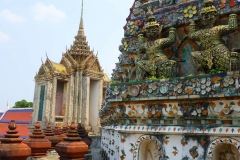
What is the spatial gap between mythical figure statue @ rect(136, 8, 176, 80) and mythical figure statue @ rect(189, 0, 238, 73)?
674 mm

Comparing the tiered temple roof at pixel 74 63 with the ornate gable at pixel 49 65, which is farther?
the tiered temple roof at pixel 74 63

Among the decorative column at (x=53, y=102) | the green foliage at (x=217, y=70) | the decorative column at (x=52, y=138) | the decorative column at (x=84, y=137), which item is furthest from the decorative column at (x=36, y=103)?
the green foliage at (x=217, y=70)

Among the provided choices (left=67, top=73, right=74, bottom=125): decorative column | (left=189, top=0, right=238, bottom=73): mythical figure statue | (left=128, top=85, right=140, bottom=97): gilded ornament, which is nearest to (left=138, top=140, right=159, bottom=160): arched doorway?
(left=128, top=85, right=140, bottom=97): gilded ornament

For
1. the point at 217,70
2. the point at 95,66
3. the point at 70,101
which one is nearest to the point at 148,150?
the point at 217,70

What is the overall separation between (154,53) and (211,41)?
155 centimetres

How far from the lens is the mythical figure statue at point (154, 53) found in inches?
278

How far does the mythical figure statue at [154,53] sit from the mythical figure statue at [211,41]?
674mm

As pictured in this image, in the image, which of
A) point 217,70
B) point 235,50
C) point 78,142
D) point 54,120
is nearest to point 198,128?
point 217,70

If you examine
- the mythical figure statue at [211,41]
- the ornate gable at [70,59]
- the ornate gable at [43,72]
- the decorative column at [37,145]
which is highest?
the ornate gable at [70,59]

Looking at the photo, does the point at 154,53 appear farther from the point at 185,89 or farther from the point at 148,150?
the point at 148,150

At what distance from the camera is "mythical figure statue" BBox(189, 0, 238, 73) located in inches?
241

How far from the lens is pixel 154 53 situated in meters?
7.38

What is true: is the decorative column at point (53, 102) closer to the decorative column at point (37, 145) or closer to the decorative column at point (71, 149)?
the decorative column at point (37, 145)

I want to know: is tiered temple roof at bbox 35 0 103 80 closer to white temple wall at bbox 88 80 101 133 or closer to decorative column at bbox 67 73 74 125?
decorative column at bbox 67 73 74 125
